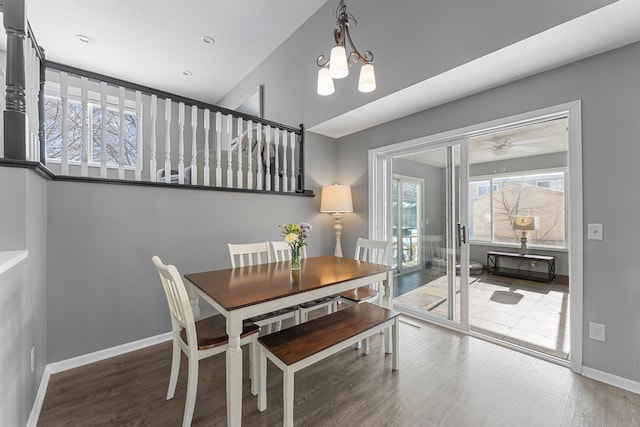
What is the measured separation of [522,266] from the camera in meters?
5.03

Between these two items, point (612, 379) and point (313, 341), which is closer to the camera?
point (313, 341)

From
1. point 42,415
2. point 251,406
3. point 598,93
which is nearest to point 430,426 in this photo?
point 251,406

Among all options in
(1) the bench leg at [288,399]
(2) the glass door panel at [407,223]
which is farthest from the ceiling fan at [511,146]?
(1) the bench leg at [288,399]

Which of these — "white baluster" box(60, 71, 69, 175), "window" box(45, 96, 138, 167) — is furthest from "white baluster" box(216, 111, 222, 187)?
"window" box(45, 96, 138, 167)

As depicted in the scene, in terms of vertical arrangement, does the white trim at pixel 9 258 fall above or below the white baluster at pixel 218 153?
below

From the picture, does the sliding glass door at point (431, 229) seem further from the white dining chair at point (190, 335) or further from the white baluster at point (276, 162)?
the white dining chair at point (190, 335)

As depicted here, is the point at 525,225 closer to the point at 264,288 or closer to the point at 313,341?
the point at 313,341

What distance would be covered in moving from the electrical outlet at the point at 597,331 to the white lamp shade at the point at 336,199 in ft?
8.09

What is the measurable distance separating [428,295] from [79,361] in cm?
349

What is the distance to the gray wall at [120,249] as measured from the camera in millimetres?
2031

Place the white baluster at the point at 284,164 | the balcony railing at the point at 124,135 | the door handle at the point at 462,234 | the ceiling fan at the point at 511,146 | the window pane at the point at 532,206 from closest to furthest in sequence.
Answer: the balcony railing at the point at 124,135
the door handle at the point at 462,234
the white baluster at the point at 284,164
the ceiling fan at the point at 511,146
the window pane at the point at 532,206

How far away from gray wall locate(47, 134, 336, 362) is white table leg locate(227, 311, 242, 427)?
59.6 inches

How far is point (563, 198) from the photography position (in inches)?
192

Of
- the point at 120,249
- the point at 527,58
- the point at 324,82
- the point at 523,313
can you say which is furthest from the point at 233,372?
the point at 523,313
